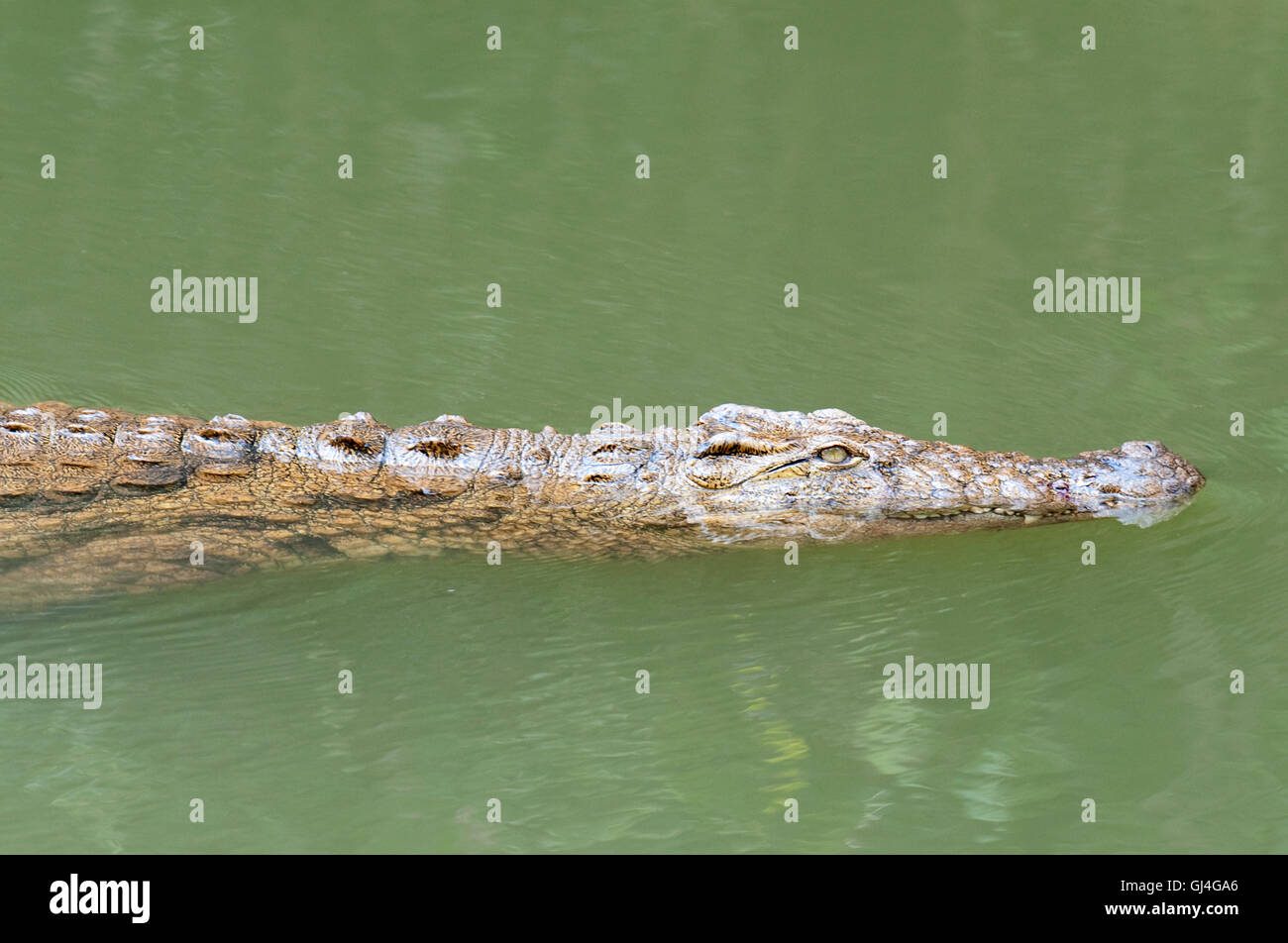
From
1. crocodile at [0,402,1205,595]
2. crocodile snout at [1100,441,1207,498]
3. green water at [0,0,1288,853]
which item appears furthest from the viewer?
crocodile snout at [1100,441,1207,498]

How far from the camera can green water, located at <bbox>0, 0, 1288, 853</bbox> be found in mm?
5539

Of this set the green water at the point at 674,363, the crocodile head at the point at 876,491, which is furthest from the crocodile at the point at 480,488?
the green water at the point at 674,363

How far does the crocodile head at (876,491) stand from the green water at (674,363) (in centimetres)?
16

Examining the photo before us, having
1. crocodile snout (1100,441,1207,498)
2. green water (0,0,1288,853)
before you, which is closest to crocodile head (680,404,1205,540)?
crocodile snout (1100,441,1207,498)

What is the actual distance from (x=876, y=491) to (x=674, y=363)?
6.35 feet

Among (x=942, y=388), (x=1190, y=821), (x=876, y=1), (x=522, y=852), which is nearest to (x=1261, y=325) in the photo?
(x=942, y=388)

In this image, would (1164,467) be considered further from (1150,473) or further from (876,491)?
(876,491)

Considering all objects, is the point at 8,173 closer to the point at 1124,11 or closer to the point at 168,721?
the point at 168,721

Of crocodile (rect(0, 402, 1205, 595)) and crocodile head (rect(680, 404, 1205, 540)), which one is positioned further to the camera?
crocodile head (rect(680, 404, 1205, 540))

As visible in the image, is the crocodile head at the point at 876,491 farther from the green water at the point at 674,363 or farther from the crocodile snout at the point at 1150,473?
the green water at the point at 674,363

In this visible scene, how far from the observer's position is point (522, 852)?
520cm

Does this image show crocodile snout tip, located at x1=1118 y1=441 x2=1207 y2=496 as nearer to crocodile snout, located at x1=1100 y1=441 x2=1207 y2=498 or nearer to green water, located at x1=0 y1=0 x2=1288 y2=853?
crocodile snout, located at x1=1100 y1=441 x2=1207 y2=498

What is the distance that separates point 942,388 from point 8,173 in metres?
7.16

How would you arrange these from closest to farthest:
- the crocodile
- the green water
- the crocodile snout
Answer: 1. the green water
2. the crocodile
3. the crocodile snout
